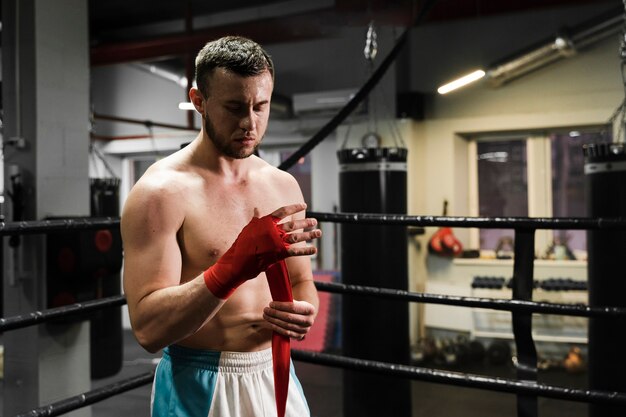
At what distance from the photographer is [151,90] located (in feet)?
23.7

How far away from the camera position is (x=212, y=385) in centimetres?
126

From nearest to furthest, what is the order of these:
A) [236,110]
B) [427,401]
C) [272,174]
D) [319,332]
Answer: [236,110]
[272,174]
[427,401]
[319,332]

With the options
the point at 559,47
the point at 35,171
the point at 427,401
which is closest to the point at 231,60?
the point at 35,171

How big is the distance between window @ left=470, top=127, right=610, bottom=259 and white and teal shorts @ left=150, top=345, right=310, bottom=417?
16.1ft

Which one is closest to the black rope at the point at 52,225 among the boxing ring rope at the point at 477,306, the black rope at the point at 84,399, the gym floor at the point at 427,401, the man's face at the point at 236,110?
the boxing ring rope at the point at 477,306

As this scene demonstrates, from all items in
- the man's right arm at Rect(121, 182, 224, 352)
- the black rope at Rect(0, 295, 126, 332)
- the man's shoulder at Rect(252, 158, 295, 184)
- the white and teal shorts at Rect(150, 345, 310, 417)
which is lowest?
the white and teal shorts at Rect(150, 345, 310, 417)

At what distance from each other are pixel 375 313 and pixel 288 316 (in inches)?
62.9

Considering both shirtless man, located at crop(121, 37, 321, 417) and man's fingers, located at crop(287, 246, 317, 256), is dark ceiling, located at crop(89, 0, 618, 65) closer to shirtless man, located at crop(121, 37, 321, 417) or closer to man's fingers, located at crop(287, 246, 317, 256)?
shirtless man, located at crop(121, 37, 321, 417)

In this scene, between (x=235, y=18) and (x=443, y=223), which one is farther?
(x=235, y=18)

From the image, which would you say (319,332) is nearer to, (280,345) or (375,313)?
(375,313)

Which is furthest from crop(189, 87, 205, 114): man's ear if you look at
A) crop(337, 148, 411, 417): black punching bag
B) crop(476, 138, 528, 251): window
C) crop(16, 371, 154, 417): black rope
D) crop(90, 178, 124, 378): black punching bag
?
crop(476, 138, 528, 251): window

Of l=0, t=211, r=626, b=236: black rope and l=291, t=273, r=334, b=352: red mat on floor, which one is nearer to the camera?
l=0, t=211, r=626, b=236: black rope

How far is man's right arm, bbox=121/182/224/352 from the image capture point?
107 centimetres

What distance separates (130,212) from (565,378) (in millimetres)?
4617
